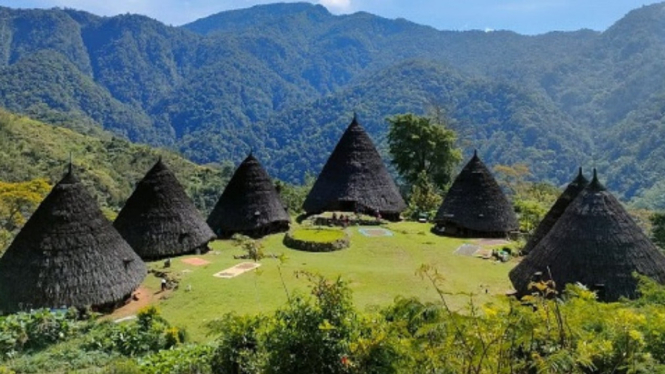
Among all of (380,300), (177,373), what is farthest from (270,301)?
(177,373)

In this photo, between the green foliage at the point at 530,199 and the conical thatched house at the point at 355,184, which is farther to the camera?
the conical thatched house at the point at 355,184

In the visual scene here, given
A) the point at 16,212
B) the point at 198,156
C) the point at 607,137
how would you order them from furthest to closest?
the point at 198,156, the point at 607,137, the point at 16,212

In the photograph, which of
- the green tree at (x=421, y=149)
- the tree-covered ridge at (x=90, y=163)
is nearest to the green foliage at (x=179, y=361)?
the green tree at (x=421, y=149)

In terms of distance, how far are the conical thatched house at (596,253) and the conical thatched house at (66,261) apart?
13.6m

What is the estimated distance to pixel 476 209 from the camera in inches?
1203

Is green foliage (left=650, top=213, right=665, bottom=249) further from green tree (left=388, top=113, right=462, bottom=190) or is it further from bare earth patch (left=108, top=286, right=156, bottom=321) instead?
bare earth patch (left=108, top=286, right=156, bottom=321)

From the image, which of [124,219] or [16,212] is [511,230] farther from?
[16,212]

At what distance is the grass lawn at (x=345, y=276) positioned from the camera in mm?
18656

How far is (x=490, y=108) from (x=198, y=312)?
149386mm

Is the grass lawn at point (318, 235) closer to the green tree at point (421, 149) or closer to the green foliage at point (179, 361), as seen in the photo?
the green tree at point (421, 149)

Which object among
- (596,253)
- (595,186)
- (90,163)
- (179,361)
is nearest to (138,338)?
(179,361)

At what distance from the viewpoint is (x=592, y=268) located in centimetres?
1727

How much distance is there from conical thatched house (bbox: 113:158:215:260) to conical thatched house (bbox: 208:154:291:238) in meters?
3.43

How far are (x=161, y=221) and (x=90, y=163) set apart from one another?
5979 centimetres
